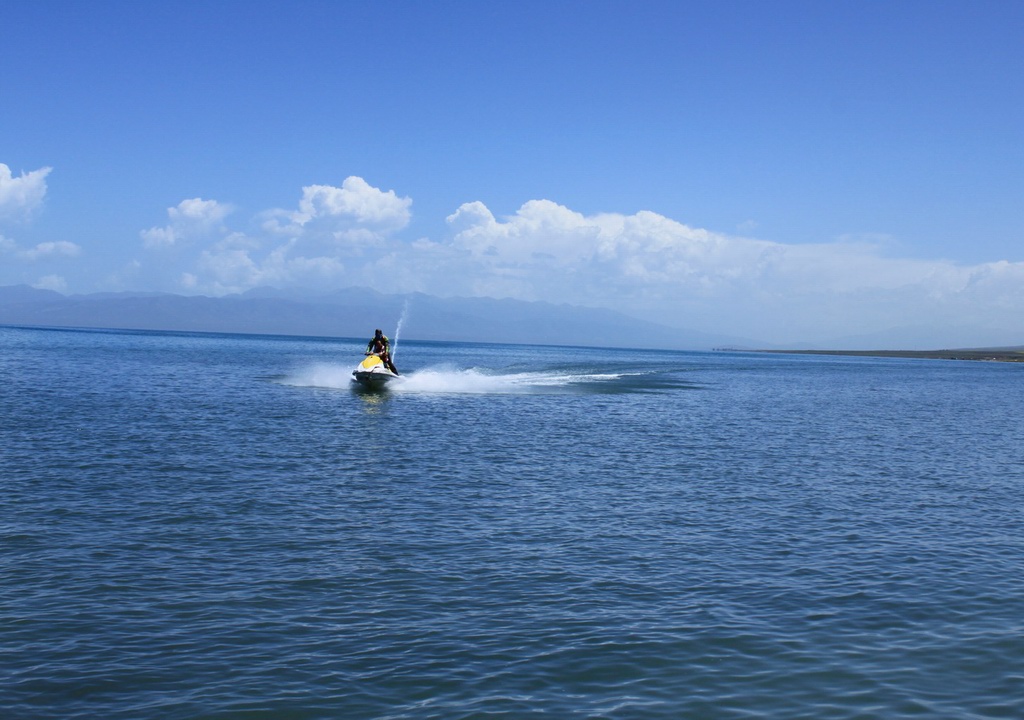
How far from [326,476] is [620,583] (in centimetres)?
1371

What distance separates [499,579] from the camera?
51.0ft

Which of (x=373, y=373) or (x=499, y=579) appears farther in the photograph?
(x=373, y=373)

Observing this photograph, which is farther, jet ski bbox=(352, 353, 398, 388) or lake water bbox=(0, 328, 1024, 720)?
jet ski bbox=(352, 353, 398, 388)

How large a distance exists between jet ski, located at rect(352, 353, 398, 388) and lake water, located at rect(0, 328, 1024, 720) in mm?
28094

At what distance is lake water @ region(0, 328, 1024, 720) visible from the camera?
10.9 metres

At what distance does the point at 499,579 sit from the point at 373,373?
48860 mm

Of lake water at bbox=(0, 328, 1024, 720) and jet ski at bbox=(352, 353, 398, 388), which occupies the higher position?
jet ski at bbox=(352, 353, 398, 388)

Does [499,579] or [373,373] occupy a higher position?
[373,373]

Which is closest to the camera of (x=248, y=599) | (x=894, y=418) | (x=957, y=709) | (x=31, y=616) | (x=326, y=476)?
(x=957, y=709)

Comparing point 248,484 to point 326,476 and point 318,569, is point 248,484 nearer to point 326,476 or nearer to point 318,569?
point 326,476

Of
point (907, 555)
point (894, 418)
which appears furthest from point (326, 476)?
point (894, 418)

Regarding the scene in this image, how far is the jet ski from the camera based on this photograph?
6322 cm

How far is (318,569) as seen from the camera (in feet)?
52.8

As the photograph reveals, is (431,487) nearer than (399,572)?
No
